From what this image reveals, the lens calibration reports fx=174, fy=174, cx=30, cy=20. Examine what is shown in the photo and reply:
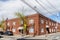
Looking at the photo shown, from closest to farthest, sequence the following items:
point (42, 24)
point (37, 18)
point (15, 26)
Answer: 1. point (37, 18)
2. point (42, 24)
3. point (15, 26)

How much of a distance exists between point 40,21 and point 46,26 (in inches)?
232

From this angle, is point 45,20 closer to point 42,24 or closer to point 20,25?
point 42,24

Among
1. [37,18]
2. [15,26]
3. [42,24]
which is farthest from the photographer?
[15,26]

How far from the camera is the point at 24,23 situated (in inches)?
2251

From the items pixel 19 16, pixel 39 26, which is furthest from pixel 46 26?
pixel 19 16

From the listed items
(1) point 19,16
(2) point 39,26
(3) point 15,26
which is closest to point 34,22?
(2) point 39,26

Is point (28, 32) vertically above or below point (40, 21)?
below

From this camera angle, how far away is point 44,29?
5912 cm

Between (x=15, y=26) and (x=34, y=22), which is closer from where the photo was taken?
(x=34, y=22)

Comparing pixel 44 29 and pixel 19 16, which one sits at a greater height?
pixel 19 16

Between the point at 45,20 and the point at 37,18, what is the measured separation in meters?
6.81

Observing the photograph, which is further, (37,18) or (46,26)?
(46,26)

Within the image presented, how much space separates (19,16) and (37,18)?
7212mm

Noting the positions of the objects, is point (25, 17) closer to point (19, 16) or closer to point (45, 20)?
point (19, 16)
